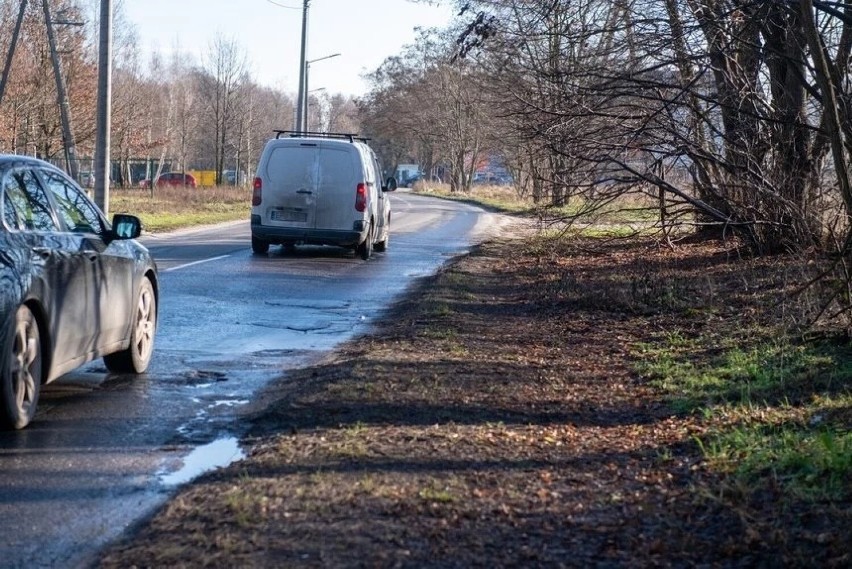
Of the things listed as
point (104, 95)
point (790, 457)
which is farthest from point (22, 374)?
point (104, 95)

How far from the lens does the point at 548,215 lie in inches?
709

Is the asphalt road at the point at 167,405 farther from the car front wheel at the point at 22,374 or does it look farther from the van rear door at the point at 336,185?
the van rear door at the point at 336,185

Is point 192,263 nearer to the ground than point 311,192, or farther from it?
nearer to the ground

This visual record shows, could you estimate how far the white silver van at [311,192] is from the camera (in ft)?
60.6

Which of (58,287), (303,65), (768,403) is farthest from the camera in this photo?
(303,65)

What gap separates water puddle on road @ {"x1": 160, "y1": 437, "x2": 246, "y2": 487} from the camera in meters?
5.39

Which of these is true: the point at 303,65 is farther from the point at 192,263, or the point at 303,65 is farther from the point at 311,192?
the point at 192,263

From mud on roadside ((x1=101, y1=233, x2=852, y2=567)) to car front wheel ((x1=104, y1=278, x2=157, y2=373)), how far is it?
1137 mm

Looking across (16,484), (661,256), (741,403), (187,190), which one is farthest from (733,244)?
(187,190)

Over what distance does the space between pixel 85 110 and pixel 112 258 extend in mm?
34664

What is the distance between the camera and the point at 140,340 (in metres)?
8.12

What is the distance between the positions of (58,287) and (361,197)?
12.3 meters

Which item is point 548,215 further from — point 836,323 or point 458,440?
point 458,440

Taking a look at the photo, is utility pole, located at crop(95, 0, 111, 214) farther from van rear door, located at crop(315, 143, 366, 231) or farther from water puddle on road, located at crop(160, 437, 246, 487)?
water puddle on road, located at crop(160, 437, 246, 487)
